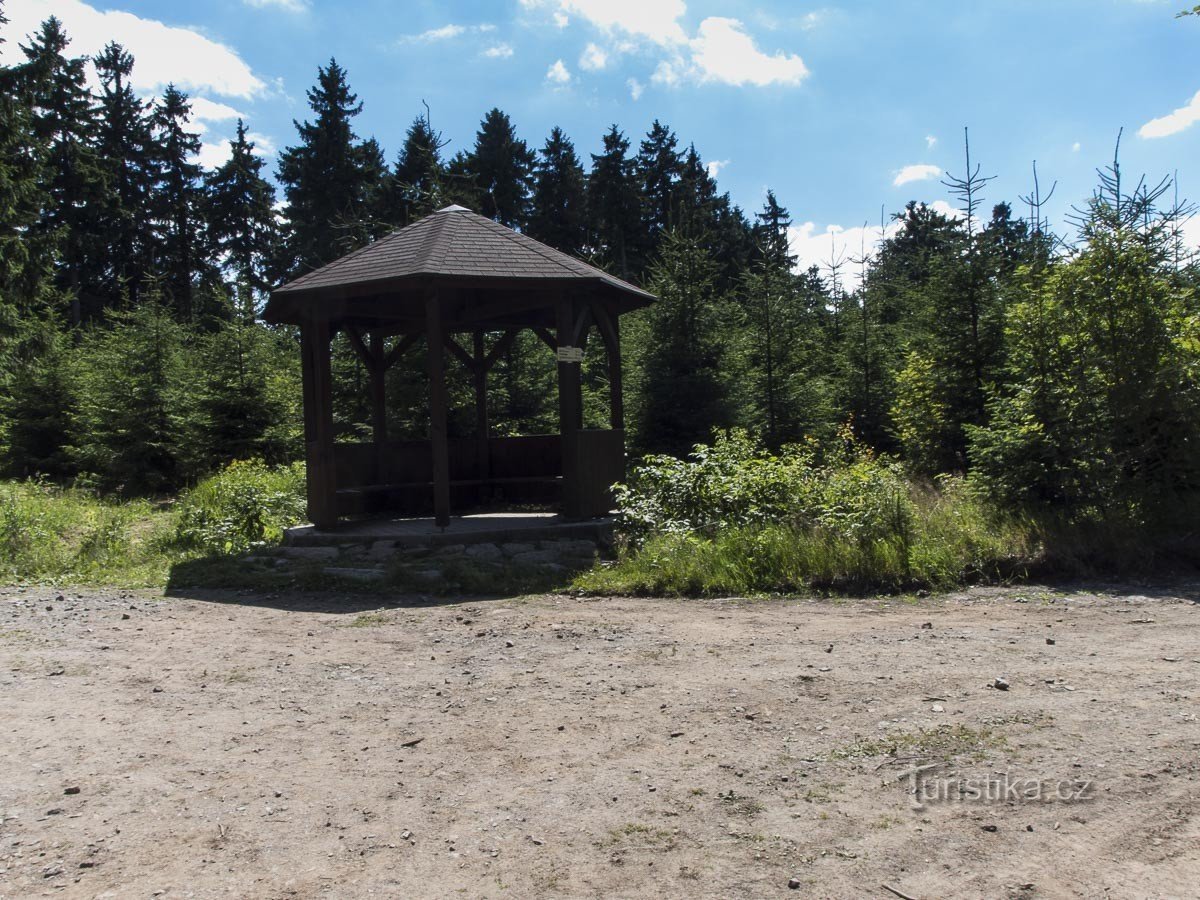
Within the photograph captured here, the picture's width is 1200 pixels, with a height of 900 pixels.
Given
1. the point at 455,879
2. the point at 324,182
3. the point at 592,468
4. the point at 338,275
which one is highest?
the point at 324,182

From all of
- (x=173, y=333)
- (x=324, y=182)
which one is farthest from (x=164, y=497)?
(x=324, y=182)

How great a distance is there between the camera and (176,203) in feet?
139

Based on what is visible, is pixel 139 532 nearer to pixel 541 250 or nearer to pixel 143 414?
pixel 143 414

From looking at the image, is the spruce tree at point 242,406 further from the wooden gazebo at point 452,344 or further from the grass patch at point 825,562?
the grass patch at point 825,562

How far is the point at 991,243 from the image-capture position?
11867 mm

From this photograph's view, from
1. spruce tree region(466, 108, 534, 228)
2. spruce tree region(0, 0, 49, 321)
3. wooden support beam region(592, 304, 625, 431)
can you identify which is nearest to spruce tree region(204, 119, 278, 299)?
spruce tree region(466, 108, 534, 228)

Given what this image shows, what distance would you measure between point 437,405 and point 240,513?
3.46 meters

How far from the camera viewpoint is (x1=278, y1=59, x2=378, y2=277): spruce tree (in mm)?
39688

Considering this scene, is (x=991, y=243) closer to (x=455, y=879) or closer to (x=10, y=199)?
(x=455, y=879)

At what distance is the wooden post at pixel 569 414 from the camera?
9625mm

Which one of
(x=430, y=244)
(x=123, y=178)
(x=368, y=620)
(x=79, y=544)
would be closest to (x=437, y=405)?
(x=430, y=244)

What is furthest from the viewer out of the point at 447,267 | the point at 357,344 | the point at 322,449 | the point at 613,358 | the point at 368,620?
the point at 357,344

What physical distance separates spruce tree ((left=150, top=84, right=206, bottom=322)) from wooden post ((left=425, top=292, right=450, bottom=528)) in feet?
119

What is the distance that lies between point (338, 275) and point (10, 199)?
14024mm
